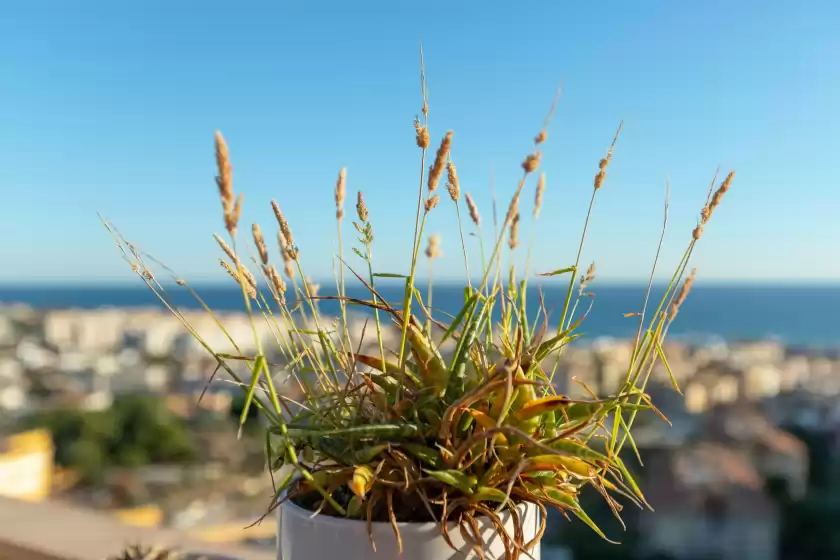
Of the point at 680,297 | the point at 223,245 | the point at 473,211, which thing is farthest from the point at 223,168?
the point at 680,297

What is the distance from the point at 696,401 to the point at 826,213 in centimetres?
567

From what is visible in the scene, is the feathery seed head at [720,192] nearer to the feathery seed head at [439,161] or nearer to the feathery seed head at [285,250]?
the feathery seed head at [439,161]

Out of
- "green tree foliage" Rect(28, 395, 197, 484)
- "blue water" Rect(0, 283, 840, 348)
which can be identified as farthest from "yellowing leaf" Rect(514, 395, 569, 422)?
"blue water" Rect(0, 283, 840, 348)

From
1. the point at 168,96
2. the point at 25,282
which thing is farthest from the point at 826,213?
the point at 25,282

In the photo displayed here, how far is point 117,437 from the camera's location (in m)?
12.4

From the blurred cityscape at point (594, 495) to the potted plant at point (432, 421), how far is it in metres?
0.69

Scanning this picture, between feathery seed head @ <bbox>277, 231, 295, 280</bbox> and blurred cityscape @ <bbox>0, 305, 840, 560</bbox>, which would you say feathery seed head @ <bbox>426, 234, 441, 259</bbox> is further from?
blurred cityscape @ <bbox>0, 305, 840, 560</bbox>

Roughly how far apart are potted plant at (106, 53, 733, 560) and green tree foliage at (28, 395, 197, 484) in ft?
41.7

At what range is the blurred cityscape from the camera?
6.02 meters

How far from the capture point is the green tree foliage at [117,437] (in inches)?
464

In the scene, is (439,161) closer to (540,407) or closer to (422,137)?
(422,137)

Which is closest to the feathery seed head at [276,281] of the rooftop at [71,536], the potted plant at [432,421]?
the potted plant at [432,421]

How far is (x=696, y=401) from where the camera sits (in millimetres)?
11414

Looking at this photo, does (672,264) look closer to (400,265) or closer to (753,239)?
(400,265)
